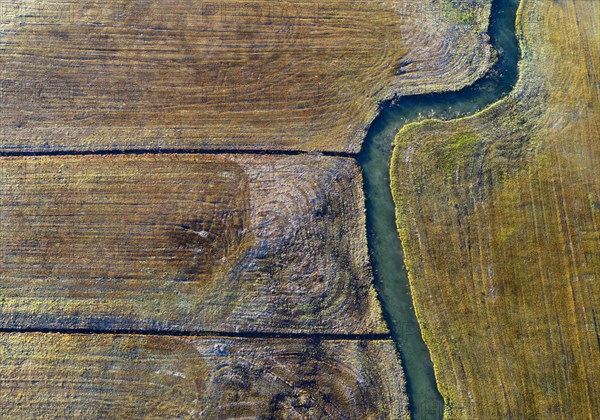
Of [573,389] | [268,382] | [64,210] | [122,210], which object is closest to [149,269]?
[122,210]

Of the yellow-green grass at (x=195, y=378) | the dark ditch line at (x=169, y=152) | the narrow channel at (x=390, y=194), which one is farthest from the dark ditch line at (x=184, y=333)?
the dark ditch line at (x=169, y=152)

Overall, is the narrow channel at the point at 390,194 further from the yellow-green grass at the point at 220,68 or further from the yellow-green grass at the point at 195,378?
the yellow-green grass at the point at 195,378

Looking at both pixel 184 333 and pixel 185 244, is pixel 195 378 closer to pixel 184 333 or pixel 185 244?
pixel 184 333

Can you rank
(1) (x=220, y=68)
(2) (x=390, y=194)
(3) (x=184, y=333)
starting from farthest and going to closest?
(1) (x=220, y=68) < (2) (x=390, y=194) < (3) (x=184, y=333)

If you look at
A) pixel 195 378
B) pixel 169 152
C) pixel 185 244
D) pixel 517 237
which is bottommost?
pixel 195 378

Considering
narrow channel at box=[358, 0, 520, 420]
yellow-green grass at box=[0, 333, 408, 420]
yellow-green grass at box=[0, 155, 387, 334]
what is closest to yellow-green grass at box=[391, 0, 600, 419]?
narrow channel at box=[358, 0, 520, 420]

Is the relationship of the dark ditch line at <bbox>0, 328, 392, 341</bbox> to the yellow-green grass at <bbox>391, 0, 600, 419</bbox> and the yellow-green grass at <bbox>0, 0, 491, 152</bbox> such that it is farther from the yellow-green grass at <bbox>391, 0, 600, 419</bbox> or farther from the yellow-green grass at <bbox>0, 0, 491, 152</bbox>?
the yellow-green grass at <bbox>0, 0, 491, 152</bbox>

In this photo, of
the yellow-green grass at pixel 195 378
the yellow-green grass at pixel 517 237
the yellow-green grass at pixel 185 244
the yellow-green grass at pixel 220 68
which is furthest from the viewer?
the yellow-green grass at pixel 220 68

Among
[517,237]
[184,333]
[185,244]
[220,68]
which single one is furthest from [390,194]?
[184,333]
